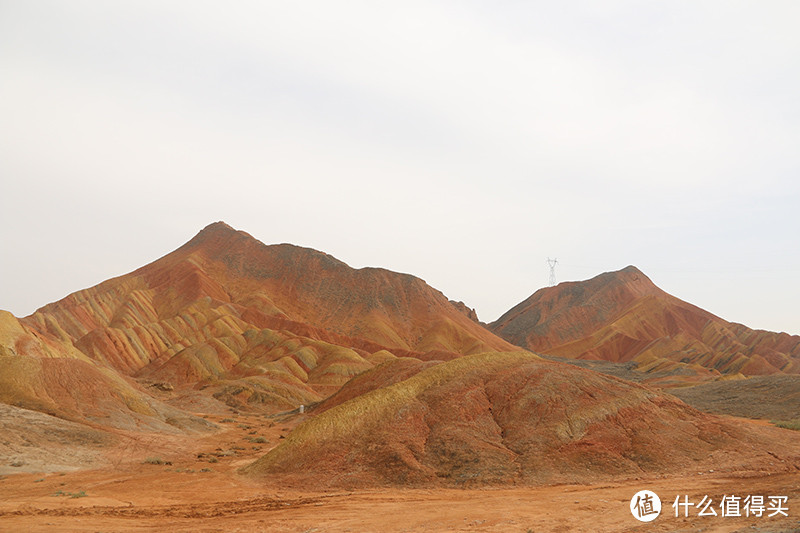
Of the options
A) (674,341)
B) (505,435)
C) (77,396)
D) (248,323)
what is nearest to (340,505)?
(505,435)

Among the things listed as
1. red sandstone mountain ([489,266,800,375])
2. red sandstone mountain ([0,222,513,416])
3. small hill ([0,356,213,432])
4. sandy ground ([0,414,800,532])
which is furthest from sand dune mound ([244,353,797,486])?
red sandstone mountain ([489,266,800,375])

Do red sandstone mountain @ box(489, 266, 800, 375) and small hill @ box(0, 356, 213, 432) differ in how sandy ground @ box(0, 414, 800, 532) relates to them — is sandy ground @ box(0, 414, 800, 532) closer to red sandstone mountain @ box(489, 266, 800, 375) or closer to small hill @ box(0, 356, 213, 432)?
small hill @ box(0, 356, 213, 432)

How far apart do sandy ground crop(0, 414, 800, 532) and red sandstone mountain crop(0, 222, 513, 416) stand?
102ft

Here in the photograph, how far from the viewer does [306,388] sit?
282 feet

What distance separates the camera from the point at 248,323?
416 feet

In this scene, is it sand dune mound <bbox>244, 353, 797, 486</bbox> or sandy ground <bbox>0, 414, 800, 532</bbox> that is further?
sand dune mound <bbox>244, 353, 797, 486</bbox>

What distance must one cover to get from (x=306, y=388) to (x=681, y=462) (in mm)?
67986

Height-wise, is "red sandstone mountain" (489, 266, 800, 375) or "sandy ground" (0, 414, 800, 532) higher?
"red sandstone mountain" (489, 266, 800, 375)

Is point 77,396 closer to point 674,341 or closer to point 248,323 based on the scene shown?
point 248,323

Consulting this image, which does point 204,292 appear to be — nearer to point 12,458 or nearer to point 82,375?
point 82,375

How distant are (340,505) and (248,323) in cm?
11204

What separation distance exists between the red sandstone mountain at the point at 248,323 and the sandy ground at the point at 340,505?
31.2m

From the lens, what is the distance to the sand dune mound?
975 inches

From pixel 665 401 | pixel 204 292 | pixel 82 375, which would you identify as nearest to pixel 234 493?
pixel 665 401
